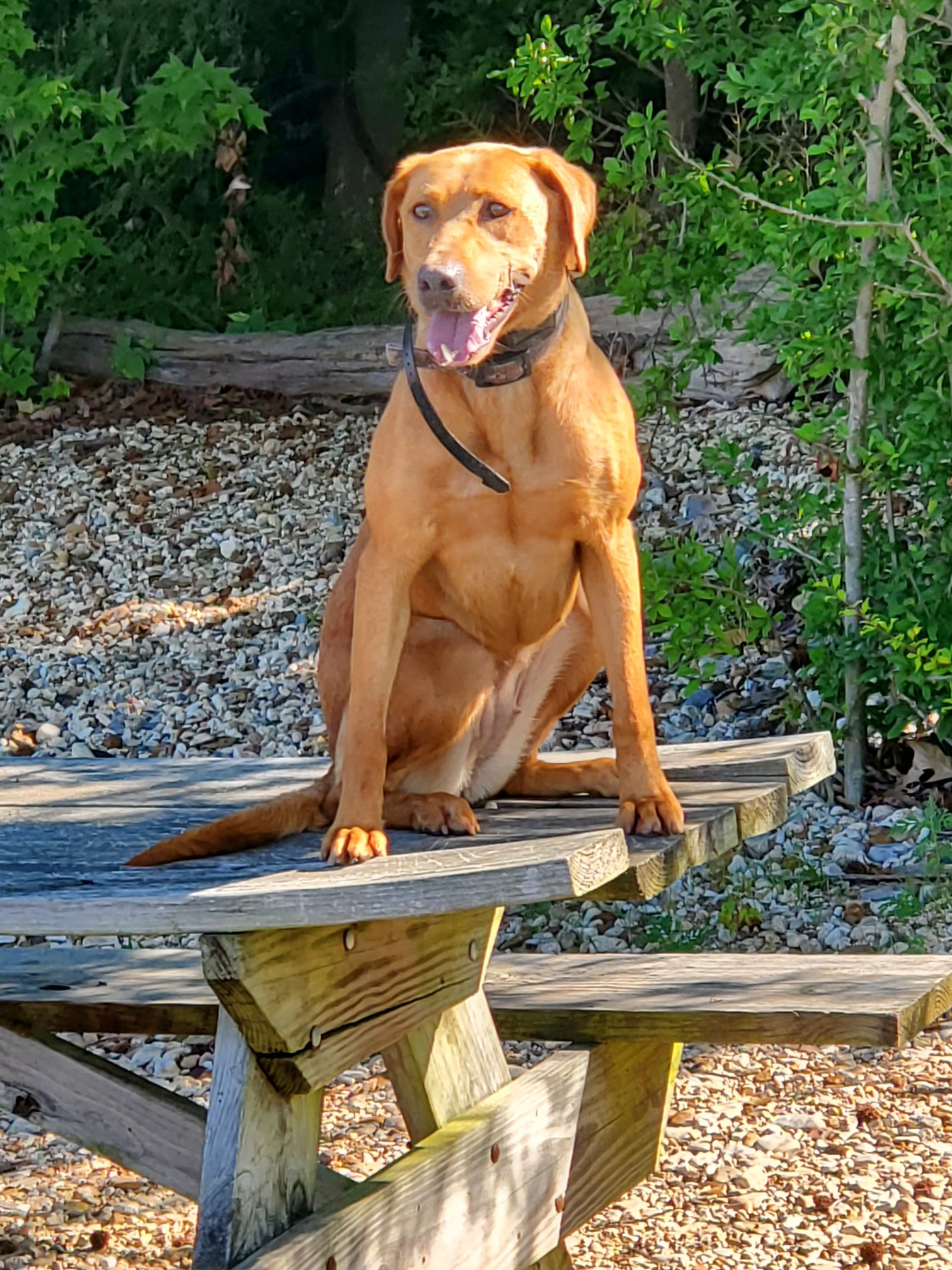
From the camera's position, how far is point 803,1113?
4004 mm

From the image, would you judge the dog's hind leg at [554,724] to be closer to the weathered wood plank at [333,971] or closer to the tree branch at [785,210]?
the weathered wood plank at [333,971]

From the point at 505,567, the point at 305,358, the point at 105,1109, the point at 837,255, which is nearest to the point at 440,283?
the point at 505,567

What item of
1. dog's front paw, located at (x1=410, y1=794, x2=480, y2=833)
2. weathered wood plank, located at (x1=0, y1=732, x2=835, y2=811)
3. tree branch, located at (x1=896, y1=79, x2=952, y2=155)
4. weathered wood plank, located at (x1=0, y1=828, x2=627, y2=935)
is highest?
tree branch, located at (x1=896, y1=79, x2=952, y2=155)

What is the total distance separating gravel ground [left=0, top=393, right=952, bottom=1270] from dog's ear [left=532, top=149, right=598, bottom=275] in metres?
2.01

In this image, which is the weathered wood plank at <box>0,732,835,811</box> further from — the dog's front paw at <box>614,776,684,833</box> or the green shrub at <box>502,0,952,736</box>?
the green shrub at <box>502,0,952,736</box>

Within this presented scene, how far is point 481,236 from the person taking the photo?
2510 millimetres

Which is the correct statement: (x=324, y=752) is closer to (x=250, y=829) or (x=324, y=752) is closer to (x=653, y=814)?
(x=250, y=829)

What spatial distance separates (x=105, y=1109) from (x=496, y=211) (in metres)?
1.70

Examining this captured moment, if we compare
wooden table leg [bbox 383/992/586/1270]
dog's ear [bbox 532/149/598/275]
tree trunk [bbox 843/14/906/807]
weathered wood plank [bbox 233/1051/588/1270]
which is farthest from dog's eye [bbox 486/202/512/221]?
tree trunk [bbox 843/14/906/807]

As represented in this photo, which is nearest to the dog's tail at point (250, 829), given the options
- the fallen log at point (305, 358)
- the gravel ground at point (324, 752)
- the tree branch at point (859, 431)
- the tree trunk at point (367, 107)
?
the gravel ground at point (324, 752)

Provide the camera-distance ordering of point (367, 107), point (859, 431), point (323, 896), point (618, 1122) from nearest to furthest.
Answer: point (323, 896), point (618, 1122), point (859, 431), point (367, 107)

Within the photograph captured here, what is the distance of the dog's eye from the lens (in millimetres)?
2549

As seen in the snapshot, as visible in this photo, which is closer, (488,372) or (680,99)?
(488,372)

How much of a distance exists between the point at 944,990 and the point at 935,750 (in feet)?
8.60
